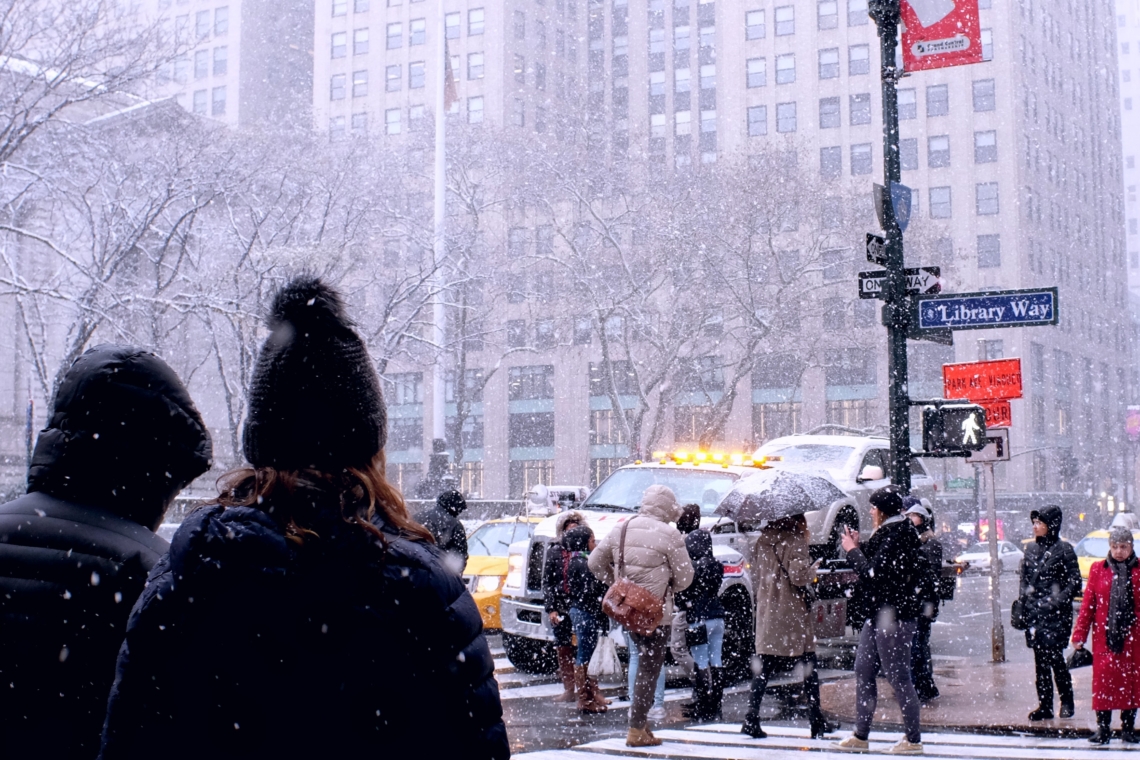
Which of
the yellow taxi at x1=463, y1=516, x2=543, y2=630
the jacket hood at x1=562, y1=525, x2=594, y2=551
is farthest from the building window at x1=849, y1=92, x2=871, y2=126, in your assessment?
the jacket hood at x1=562, y1=525, x2=594, y2=551

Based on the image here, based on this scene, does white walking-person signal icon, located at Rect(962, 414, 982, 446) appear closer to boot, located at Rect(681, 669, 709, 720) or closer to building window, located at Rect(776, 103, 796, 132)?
boot, located at Rect(681, 669, 709, 720)

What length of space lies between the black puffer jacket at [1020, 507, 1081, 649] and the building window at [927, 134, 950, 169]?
6300 centimetres

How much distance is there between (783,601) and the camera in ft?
30.5

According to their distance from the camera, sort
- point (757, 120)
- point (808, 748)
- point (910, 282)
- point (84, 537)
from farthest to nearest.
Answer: point (757, 120) → point (910, 282) → point (808, 748) → point (84, 537)

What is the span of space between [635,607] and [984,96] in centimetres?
6732

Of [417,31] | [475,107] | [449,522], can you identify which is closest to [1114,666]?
[449,522]

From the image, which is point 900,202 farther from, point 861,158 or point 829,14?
point 829,14

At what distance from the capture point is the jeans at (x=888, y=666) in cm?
843

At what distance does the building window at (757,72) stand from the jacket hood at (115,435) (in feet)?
243

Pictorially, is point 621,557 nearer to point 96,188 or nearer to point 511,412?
point 96,188

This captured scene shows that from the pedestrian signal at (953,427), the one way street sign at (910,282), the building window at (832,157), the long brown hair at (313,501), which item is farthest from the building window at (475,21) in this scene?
the long brown hair at (313,501)

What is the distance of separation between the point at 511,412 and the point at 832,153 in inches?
919

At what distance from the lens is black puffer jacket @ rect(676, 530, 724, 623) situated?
35.4ft

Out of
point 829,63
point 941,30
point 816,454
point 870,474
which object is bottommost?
point 870,474
